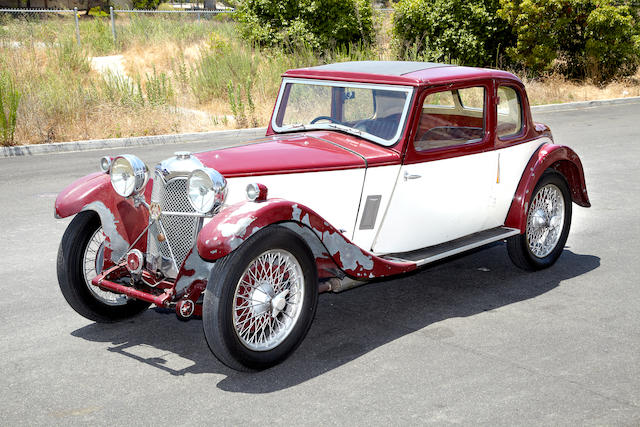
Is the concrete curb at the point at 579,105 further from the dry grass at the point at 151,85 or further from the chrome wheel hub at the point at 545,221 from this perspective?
the chrome wheel hub at the point at 545,221

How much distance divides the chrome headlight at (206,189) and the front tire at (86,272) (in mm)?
996

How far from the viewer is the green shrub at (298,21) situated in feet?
67.6

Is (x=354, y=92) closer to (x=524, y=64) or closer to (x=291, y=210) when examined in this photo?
(x=291, y=210)

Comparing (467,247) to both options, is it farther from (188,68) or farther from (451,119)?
Result: (188,68)

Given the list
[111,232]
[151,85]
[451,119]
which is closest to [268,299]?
[111,232]

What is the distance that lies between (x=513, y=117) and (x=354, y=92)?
4.83 ft

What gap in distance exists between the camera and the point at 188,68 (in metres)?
20.0

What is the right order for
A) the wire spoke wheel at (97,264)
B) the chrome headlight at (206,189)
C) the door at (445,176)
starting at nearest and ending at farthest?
the chrome headlight at (206,189) < the wire spoke wheel at (97,264) < the door at (445,176)

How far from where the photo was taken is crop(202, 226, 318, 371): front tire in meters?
4.07

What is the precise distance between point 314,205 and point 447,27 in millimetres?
17555

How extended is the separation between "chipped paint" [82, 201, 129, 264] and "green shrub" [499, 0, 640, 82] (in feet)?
58.4

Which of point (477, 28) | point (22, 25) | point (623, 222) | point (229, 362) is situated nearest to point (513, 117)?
point (623, 222)

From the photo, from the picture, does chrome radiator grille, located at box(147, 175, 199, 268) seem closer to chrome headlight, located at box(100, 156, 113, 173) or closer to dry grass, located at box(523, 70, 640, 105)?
chrome headlight, located at box(100, 156, 113, 173)

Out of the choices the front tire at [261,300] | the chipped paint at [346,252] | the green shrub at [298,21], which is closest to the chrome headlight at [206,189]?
the front tire at [261,300]
